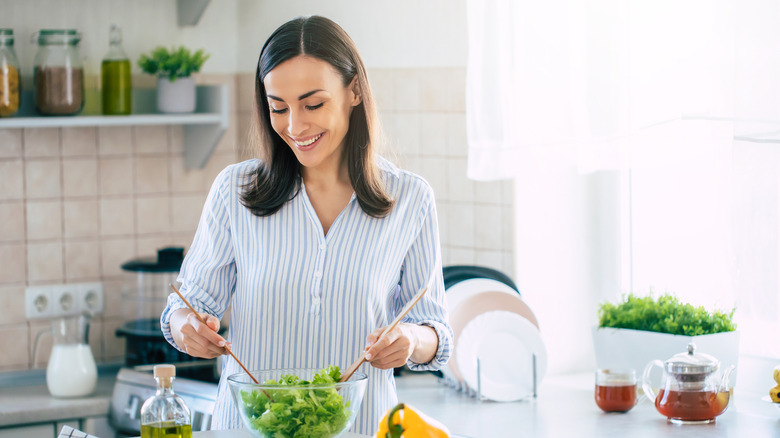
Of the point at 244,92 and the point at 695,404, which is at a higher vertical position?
the point at 244,92

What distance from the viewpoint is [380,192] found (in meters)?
1.67

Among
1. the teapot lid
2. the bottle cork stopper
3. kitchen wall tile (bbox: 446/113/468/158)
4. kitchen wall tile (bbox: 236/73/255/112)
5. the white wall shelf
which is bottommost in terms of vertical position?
the teapot lid

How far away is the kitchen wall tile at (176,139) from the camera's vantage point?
3.01 m

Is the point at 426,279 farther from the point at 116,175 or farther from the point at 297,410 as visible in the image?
the point at 116,175

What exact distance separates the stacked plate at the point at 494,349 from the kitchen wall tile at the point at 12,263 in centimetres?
124

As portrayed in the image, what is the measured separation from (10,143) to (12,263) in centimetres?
32

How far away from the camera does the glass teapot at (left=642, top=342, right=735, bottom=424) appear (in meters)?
1.92

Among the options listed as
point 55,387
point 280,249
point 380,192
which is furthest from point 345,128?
point 55,387

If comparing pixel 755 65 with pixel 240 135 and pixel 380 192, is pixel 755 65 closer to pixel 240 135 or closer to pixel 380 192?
pixel 380 192

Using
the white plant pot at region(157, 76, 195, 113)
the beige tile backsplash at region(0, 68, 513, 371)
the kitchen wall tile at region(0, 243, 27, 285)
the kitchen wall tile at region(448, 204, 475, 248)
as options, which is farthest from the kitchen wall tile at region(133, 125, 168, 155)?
the kitchen wall tile at region(448, 204, 475, 248)

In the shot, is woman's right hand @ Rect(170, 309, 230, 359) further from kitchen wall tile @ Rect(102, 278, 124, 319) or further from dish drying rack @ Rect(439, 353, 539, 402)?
kitchen wall tile @ Rect(102, 278, 124, 319)

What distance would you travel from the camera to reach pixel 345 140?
1719mm

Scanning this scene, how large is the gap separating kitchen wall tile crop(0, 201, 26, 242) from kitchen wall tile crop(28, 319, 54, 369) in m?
0.24

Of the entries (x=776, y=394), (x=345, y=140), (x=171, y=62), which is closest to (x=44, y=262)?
(x=171, y=62)
